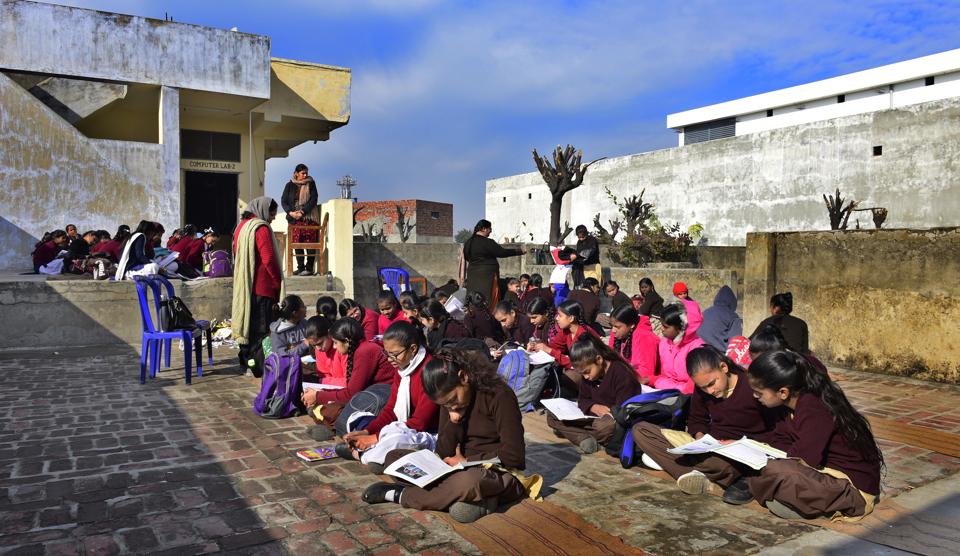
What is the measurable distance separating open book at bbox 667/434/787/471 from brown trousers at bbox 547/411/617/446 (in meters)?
0.86

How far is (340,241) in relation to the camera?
12961 mm

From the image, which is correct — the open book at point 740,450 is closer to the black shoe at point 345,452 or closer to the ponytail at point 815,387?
the ponytail at point 815,387

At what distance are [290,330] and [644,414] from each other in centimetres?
352

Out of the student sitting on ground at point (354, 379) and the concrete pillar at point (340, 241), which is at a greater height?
the concrete pillar at point (340, 241)

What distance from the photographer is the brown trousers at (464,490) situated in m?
3.70

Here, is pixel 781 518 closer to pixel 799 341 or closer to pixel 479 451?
pixel 479 451

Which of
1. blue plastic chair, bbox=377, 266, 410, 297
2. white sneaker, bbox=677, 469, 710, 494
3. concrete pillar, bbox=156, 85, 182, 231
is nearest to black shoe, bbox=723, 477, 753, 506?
white sneaker, bbox=677, 469, 710, 494

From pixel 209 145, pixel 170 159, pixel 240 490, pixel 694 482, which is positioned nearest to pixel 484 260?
pixel 694 482

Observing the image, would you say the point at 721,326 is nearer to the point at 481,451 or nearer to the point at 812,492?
the point at 812,492

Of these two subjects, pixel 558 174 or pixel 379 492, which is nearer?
pixel 379 492

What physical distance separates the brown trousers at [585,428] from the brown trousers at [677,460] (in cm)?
35

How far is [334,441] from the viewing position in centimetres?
529

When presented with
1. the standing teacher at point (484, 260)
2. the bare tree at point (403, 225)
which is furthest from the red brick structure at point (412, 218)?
the standing teacher at point (484, 260)

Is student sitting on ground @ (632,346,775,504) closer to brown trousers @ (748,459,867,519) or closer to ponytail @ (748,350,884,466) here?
brown trousers @ (748,459,867,519)
